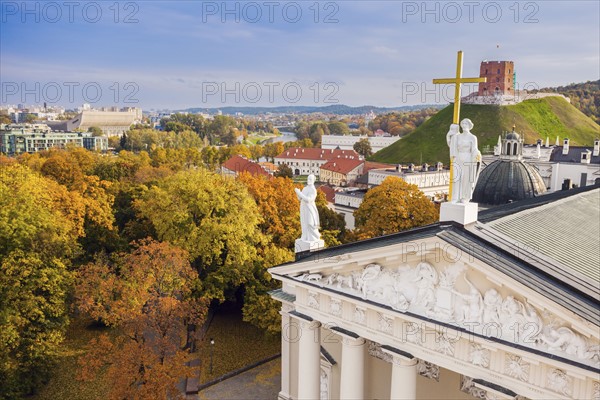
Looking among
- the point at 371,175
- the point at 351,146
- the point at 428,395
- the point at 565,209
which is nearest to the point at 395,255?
the point at 428,395

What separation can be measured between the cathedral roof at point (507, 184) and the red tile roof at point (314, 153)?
312ft

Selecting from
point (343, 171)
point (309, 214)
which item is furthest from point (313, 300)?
point (343, 171)

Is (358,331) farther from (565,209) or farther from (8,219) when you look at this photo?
(8,219)

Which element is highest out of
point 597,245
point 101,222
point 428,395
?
point 597,245

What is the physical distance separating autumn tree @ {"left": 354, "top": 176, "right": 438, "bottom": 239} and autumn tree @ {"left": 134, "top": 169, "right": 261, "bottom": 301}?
12.6 meters

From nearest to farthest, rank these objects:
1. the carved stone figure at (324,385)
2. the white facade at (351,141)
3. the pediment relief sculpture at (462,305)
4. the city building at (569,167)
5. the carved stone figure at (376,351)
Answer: the pediment relief sculpture at (462,305) < the carved stone figure at (376,351) < the carved stone figure at (324,385) < the city building at (569,167) < the white facade at (351,141)

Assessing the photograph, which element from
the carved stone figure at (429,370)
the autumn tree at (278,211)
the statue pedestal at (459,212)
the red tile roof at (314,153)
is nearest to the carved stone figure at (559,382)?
the statue pedestal at (459,212)

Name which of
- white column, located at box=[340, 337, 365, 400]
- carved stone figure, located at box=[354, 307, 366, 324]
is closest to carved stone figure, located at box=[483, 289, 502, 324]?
carved stone figure, located at box=[354, 307, 366, 324]

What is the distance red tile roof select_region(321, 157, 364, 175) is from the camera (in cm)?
11338

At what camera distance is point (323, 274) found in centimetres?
1623

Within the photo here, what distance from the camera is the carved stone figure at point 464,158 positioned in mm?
13734

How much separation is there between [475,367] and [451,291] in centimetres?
207

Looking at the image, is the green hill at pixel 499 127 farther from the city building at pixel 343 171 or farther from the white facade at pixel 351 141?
the white facade at pixel 351 141

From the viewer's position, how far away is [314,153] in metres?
142
